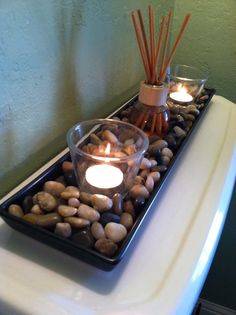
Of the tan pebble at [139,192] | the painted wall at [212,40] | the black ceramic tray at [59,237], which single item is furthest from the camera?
the painted wall at [212,40]

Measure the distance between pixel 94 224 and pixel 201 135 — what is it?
A: 37cm

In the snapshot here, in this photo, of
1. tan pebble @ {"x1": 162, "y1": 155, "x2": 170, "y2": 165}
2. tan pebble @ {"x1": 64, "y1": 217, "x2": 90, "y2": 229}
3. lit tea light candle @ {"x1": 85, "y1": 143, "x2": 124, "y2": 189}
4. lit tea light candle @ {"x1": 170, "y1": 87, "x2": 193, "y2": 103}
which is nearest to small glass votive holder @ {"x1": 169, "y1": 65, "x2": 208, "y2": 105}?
lit tea light candle @ {"x1": 170, "y1": 87, "x2": 193, "y2": 103}

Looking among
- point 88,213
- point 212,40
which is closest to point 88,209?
point 88,213

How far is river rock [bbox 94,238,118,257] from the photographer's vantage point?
13.7 inches

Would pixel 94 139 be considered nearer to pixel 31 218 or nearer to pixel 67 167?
pixel 67 167

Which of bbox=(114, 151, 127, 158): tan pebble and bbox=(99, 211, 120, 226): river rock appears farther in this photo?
bbox=(114, 151, 127, 158): tan pebble

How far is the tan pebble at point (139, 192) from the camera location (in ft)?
1.45

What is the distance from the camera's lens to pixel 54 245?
361 millimetres

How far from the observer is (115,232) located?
37 centimetres

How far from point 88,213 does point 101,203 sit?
24mm

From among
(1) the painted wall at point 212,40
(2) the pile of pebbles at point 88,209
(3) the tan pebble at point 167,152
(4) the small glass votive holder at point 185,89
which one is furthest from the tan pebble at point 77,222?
(1) the painted wall at point 212,40

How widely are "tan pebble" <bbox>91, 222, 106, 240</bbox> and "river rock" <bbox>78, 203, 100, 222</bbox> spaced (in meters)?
0.01

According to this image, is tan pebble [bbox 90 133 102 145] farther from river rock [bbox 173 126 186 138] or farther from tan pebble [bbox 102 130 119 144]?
river rock [bbox 173 126 186 138]

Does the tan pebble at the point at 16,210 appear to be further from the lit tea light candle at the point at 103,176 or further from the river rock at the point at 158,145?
the river rock at the point at 158,145
